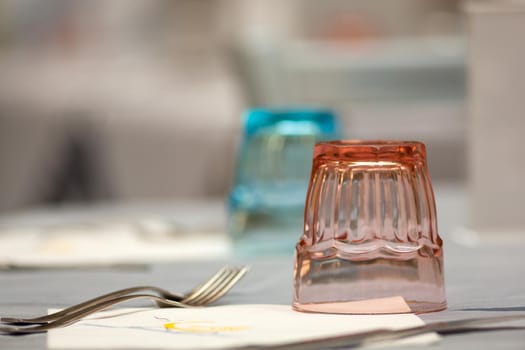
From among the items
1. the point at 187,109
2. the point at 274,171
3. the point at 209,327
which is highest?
the point at 187,109

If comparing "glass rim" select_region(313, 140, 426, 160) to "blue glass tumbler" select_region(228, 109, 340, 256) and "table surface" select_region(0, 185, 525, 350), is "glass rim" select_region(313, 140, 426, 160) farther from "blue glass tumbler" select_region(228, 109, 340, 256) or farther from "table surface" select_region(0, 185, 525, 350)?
"blue glass tumbler" select_region(228, 109, 340, 256)

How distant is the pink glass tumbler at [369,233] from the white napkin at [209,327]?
35 millimetres

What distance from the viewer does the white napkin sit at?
571mm

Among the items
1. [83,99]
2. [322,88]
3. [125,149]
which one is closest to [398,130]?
[322,88]

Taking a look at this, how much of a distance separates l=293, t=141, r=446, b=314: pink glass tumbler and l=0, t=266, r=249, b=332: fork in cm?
8

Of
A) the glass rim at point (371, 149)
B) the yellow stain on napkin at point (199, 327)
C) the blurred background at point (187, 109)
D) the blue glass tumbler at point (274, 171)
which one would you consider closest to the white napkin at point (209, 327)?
the yellow stain on napkin at point (199, 327)

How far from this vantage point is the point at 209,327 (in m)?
0.63

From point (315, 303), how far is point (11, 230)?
1086mm

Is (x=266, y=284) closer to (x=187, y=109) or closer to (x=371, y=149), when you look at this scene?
(x=371, y=149)

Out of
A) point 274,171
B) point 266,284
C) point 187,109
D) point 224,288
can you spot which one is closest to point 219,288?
point 224,288

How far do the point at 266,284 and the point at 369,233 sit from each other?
0.63 ft

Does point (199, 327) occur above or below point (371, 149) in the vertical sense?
below

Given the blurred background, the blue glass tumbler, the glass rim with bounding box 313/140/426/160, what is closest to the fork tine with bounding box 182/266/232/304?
the glass rim with bounding box 313/140/426/160

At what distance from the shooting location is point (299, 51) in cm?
496
